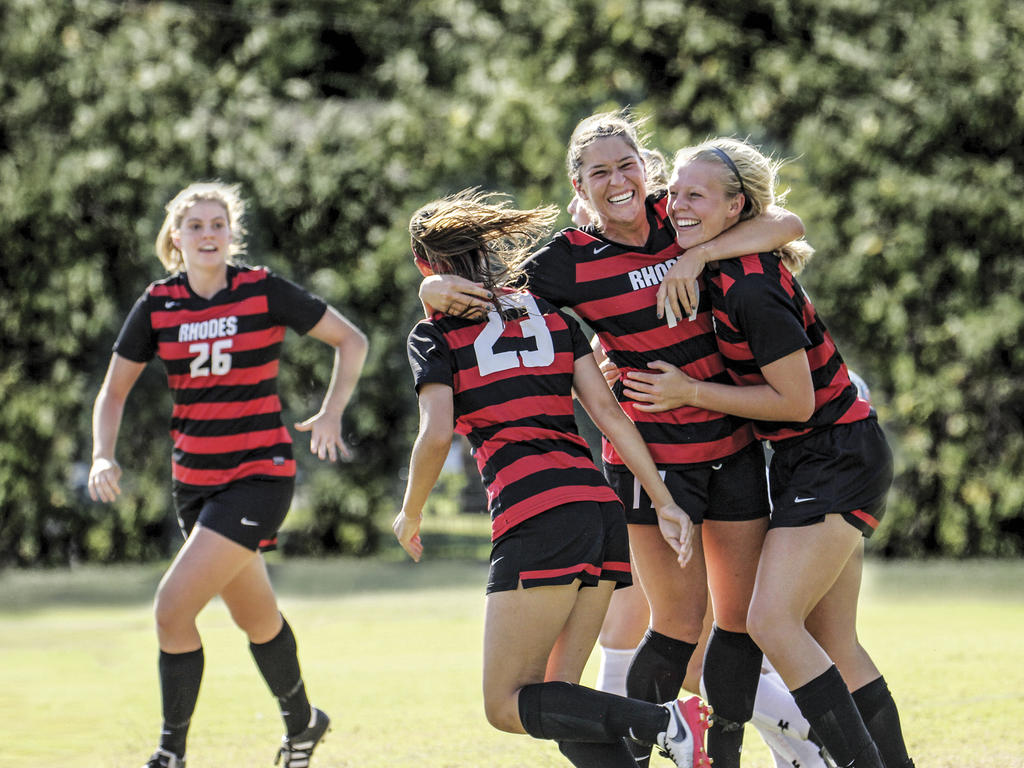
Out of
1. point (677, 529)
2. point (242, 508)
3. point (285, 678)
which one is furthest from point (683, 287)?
point (285, 678)

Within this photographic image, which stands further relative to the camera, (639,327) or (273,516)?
(273,516)

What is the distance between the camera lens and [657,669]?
12.2 ft

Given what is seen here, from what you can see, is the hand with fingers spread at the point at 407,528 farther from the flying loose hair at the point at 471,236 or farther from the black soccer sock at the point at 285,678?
the black soccer sock at the point at 285,678

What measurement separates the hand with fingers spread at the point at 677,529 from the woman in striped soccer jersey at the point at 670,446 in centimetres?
17

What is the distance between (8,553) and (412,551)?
968cm

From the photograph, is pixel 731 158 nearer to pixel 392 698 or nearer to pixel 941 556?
pixel 392 698

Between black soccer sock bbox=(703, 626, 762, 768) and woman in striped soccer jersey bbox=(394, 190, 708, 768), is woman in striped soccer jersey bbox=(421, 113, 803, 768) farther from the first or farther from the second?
woman in striped soccer jersey bbox=(394, 190, 708, 768)

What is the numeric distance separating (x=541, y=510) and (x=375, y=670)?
13.3ft

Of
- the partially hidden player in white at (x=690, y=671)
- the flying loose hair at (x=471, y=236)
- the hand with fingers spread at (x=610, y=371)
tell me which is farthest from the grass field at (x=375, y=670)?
the flying loose hair at (x=471, y=236)

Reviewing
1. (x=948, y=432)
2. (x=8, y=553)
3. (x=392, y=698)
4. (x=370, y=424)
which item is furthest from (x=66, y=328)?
(x=948, y=432)

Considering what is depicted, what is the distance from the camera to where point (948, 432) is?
10.2 metres

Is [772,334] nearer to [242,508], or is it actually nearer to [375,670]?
[242,508]

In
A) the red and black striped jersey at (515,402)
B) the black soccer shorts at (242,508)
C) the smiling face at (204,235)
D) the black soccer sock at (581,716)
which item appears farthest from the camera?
the smiling face at (204,235)

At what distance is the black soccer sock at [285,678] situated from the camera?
462 centimetres
